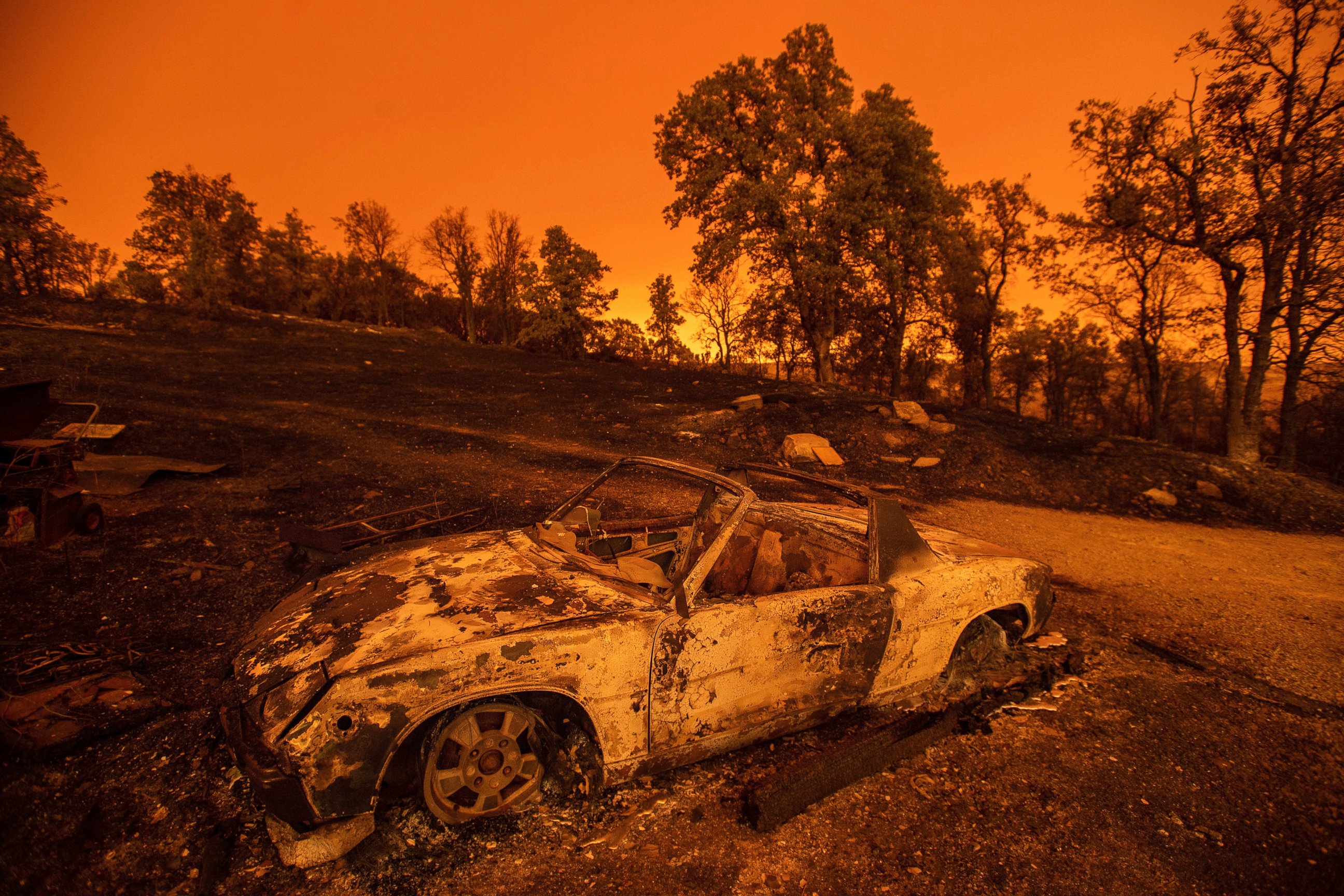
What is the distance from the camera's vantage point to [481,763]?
85.7 inches

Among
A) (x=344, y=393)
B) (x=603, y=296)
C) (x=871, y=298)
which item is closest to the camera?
(x=344, y=393)

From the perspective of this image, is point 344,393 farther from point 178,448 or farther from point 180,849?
point 180,849

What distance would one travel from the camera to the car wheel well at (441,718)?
2.08 metres

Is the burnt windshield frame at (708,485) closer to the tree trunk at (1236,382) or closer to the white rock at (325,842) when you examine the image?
the white rock at (325,842)

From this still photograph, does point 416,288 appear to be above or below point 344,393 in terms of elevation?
above

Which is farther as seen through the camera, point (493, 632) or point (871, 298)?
point (871, 298)

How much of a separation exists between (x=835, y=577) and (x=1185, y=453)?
12.2 m

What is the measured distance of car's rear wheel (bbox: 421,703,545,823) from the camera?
2.10 meters

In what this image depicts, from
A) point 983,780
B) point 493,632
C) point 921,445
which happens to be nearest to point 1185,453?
point 921,445

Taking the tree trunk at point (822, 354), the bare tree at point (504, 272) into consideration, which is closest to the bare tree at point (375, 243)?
the bare tree at point (504, 272)

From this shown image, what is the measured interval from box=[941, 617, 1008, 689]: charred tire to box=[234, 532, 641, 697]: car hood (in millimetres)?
2157

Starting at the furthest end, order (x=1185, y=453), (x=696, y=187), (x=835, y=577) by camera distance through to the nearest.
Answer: (x=696, y=187)
(x=1185, y=453)
(x=835, y=577)

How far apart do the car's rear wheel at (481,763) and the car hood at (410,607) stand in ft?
1.17

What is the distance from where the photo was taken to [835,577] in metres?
3.08
